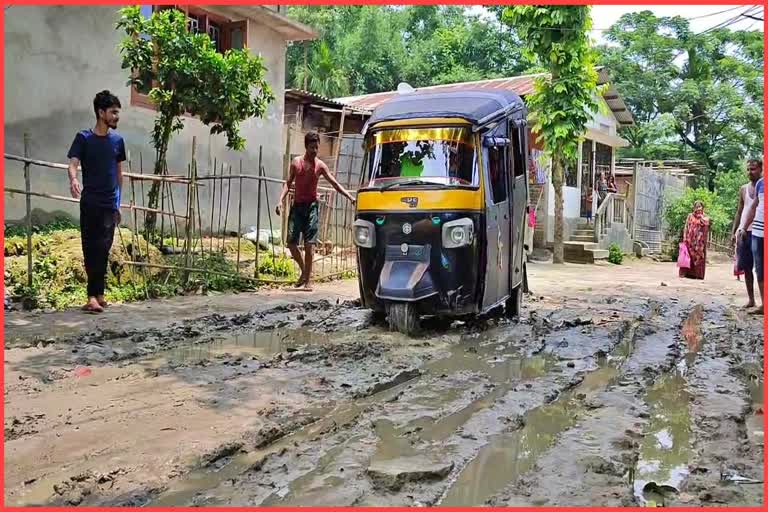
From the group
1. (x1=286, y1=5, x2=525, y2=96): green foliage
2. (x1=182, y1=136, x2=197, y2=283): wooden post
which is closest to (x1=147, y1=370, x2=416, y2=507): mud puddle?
(x1=182, y1=136, x2=197, y2=283): wooden post

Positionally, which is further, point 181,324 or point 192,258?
point 192,258

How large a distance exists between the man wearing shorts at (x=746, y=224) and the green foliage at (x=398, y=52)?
26.6 m

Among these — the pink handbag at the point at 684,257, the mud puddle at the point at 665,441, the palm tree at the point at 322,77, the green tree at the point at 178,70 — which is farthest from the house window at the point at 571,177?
the mud puddle at the point at 665,441

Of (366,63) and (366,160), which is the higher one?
(366,63)

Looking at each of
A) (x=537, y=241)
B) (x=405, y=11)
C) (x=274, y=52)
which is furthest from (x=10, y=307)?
(x=405, y=11)

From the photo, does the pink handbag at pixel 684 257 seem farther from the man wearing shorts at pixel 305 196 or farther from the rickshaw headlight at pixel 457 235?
the rickshaw headlight at pixel 457 235

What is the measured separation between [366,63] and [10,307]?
104ft

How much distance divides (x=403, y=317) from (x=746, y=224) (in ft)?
14.5

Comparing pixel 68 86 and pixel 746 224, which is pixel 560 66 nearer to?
pixel 746 224

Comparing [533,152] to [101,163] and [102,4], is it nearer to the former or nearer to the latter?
[102,4]

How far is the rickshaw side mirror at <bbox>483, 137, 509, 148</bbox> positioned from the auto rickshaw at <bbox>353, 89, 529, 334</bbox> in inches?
0.4

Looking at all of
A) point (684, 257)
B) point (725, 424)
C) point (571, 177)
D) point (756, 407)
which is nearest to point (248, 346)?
point (725, 424)

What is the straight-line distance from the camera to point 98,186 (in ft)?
20.4

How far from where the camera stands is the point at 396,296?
5773mm
